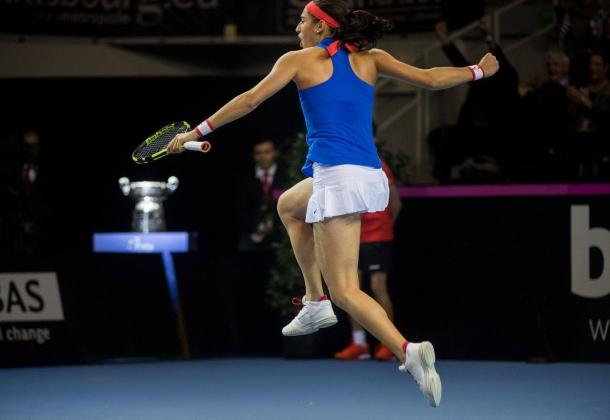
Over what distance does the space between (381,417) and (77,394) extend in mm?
2319

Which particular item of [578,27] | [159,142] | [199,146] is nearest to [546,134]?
[578,27]

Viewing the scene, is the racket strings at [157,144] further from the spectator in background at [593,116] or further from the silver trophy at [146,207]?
the silver trophy at [146,207]

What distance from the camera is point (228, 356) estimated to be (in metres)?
10.2

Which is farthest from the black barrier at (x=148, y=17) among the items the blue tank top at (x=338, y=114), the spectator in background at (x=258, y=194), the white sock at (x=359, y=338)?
the blue tank top at (x=338, y=114)

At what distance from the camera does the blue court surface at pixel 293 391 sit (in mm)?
6812

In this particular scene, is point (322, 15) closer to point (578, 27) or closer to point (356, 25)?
point (356, 25)

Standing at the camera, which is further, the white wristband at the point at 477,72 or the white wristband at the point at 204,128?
the white wristband at the point at 477,72

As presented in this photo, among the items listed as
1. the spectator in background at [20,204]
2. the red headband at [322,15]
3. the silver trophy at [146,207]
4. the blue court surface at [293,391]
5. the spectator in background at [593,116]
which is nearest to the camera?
the red headband at [322,15]

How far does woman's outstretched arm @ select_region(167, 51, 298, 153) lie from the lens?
563cm

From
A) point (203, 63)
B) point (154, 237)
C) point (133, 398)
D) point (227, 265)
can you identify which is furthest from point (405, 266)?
point (203, 63)

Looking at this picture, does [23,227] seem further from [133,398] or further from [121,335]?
[133,398]

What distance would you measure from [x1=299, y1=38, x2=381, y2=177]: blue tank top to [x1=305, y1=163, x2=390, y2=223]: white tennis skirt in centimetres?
4

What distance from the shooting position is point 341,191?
5.78 metres

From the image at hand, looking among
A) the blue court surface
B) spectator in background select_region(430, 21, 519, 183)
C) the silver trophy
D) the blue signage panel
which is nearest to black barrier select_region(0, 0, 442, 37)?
the silver trophy
